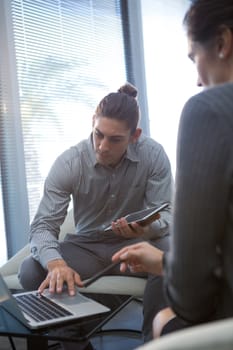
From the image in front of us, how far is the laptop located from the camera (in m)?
1.13

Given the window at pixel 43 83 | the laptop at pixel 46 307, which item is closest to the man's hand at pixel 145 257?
the laptop at pixel 46 307

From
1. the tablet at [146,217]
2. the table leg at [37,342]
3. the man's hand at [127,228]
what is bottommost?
the table leg at [37,342]

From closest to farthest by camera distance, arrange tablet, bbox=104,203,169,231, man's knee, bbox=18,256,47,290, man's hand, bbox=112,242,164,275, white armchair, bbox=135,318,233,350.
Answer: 1. white armchair, bbox=135,318,233,350
2. man's hand, bbox=112,242,164,275
3. tablet, bbox=104,203,169,231
4. man's knee, bbox=18,256,47,290

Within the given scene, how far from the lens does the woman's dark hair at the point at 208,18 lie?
75 centimetres

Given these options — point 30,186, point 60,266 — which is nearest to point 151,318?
point 60,266

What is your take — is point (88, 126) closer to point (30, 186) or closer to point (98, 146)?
point (30, 186)

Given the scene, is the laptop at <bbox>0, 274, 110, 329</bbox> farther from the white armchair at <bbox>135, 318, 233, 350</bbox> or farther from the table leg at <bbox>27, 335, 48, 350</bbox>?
the white armchair at <bbox>135, 318, 233, 350</bbox>

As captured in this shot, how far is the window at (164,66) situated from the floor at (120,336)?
1.64 m

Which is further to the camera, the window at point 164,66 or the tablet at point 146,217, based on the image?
the window at point 164,66

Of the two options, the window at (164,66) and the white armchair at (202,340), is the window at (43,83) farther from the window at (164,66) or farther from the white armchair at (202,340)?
the white armchair at (202,340)

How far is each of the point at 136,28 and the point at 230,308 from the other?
125 inches

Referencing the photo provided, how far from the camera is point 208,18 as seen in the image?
76 cm

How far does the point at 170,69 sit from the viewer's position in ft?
12.2

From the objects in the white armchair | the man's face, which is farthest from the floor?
the white armchair
